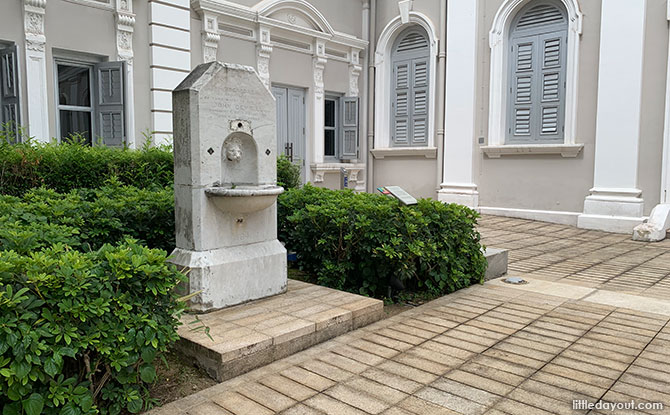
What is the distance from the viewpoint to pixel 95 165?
5.41m

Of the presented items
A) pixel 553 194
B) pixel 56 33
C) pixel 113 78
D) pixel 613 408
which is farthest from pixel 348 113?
pixel 613 408

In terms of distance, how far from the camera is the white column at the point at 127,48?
8.64 metres

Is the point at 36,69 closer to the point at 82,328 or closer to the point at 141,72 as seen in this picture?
the point at 141,72

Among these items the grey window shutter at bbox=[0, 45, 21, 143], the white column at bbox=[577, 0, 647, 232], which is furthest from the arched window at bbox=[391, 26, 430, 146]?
the grey window shutter at bbox=[0, 45, 21, 143]

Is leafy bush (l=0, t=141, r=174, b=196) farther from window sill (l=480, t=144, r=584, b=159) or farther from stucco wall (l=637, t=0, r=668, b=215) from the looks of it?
stucco wall (l=637, t=0, r=668, b=215)

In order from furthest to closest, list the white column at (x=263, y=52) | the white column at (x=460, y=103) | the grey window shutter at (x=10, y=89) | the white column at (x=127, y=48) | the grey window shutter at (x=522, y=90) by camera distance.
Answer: the white column at (x=460, y=103) < the grey window shutter at (x=522, y=90) < the white column at (x=263, y=52) < the white column at (x=127, y=48) < the grey window shutter at (x=10, y=89)

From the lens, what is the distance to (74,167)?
17.4 feet

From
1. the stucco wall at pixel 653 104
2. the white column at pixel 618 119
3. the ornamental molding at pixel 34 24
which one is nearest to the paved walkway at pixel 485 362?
the white column at pixel 618 119

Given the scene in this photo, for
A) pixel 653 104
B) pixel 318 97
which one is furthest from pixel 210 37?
pixel 653 104

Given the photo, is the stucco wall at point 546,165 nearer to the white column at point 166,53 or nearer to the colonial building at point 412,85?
the colonial building at point 412,85

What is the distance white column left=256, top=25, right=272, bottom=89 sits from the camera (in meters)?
11.0

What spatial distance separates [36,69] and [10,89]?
1.56ft

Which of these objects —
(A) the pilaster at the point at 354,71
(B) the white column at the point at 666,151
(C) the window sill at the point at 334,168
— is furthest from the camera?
(A) the pilaster at the point at 354,71

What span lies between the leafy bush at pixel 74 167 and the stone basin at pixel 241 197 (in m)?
1.94
